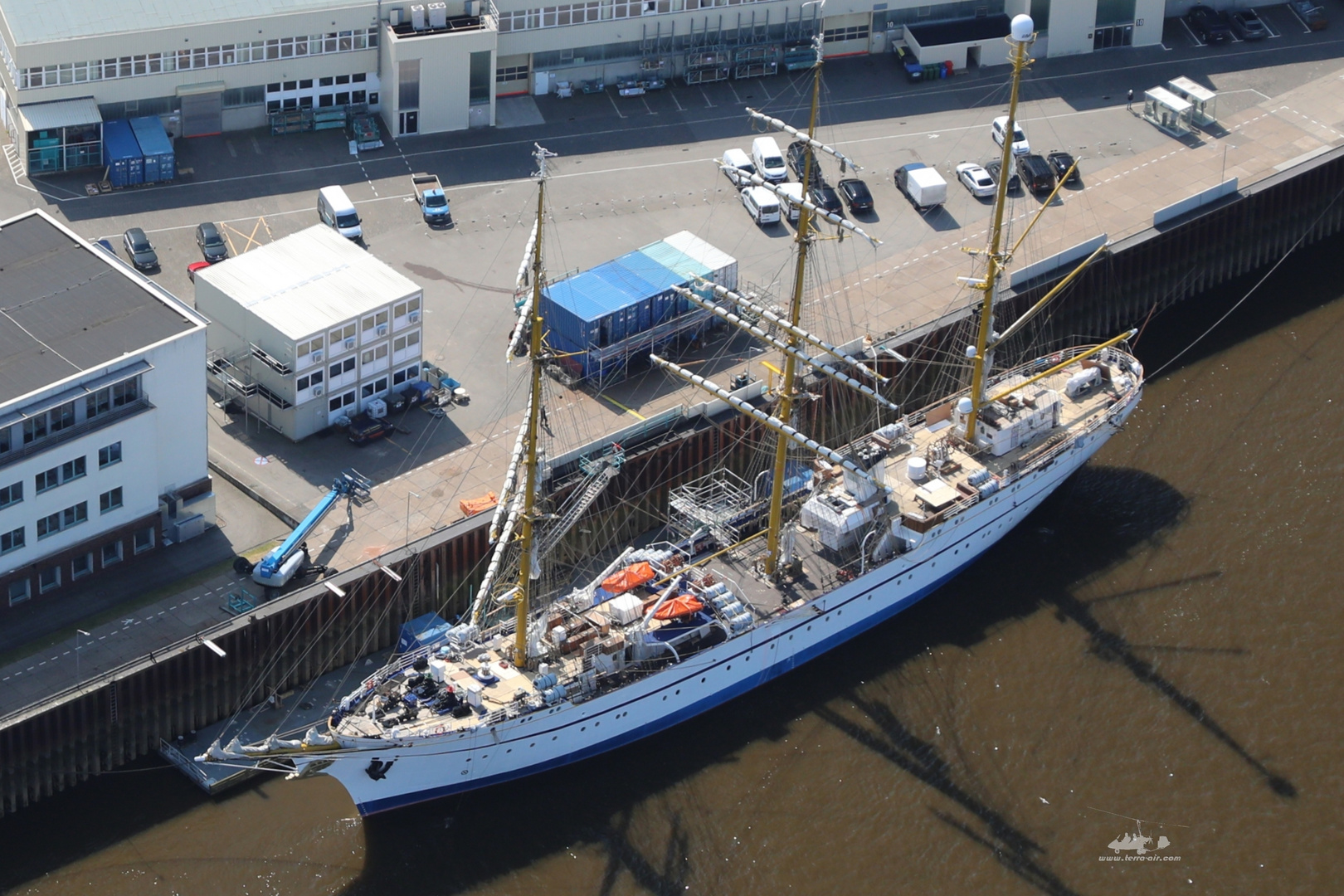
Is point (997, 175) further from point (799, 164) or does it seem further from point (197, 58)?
point (197, 58)

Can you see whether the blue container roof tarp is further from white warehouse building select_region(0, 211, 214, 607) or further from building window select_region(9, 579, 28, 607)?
building window select_region(9, 579, 28, 607)

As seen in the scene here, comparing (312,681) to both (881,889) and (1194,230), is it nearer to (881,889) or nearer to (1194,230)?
(881,889)

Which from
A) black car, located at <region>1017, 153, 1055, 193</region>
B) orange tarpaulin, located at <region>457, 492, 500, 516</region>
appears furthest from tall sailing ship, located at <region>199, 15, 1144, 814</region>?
black car, located at <region>1017, 153, 1055, 193</region>

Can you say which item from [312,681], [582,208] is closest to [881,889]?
[312,681]

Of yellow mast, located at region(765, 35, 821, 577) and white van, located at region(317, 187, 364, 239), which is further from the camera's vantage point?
white van, located at region(317, 187, 364, 239)

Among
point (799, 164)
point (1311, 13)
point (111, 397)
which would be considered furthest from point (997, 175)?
point (111, 397)

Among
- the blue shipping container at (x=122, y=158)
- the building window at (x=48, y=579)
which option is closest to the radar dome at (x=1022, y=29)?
the building window at (x=48, y=579)

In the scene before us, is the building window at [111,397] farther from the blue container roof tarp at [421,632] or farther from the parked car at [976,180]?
the parked car at [976,180]
